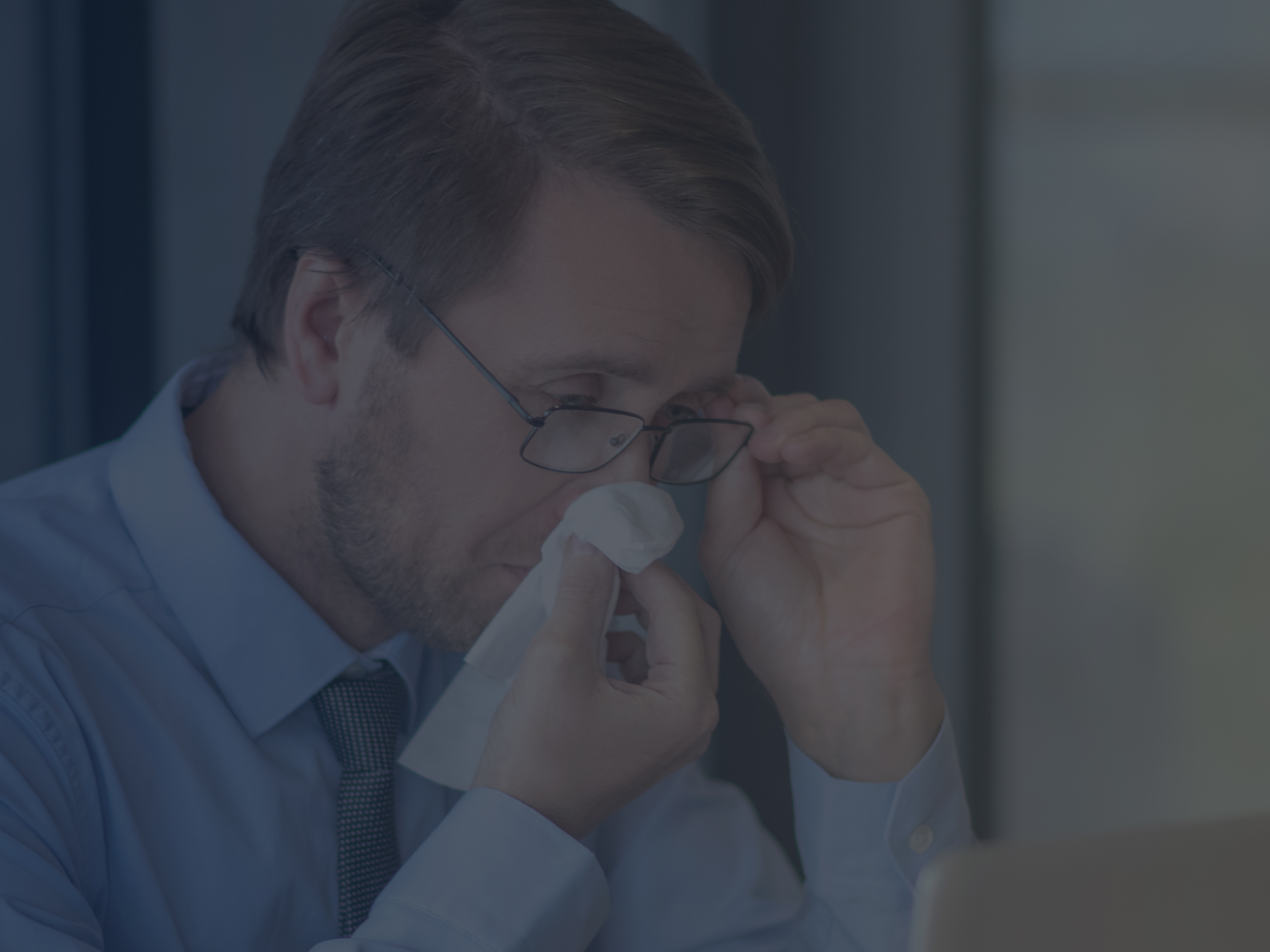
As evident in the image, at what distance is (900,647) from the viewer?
121cm

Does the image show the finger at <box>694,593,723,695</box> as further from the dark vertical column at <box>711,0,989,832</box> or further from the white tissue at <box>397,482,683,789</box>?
the dark vertical column at <box>711,0,989,832</box>

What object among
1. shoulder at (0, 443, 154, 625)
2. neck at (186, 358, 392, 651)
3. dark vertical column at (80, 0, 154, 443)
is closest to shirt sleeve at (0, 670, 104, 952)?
shoulder at (0, 443, 154, 625)

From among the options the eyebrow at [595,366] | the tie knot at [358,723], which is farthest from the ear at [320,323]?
the tie knot at [358,723]

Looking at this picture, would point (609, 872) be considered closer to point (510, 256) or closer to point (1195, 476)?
point (510, 256)

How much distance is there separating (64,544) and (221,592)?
0.18 m

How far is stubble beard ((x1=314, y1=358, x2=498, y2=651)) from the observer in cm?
114

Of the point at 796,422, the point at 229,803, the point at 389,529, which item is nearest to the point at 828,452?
the point at 796,422

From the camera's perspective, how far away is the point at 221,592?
1.09 metres

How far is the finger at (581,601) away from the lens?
95 centimetres

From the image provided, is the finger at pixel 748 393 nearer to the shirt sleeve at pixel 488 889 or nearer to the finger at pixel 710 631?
the finger at pixel 710 631

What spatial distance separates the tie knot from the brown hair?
414 millimetres

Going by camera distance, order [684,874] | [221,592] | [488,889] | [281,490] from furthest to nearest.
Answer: [684,874]
[281,490]
[221,592]
[488,889]

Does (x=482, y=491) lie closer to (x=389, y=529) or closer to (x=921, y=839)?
(x=389, y=529)

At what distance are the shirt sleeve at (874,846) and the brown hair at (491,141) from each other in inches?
25.3
